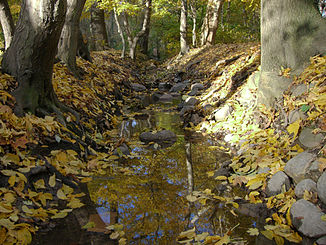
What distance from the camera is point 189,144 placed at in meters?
5.41

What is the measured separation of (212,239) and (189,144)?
9.60 ft

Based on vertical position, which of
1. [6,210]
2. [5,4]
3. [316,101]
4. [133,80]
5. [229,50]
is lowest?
[6,210]

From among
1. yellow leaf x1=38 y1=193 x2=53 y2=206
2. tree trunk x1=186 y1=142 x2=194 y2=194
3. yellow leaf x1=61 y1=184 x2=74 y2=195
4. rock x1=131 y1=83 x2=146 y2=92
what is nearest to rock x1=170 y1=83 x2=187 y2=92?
rock x1=131 y1=83 x2=146 y2=92

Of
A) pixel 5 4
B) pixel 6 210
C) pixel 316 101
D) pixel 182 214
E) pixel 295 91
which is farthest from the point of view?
pixel 5 4

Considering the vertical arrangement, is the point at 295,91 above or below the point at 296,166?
above

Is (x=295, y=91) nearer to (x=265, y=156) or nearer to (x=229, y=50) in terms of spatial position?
(x=265, y=156)

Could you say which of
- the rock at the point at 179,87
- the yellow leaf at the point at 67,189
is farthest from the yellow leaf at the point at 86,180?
the rock at the point at 179,87

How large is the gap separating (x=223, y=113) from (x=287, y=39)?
6.32ft

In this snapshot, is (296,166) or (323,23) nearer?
(296,166)

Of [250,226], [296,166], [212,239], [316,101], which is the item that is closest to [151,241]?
[212,239]

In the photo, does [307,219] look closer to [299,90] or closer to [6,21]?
[299,90]

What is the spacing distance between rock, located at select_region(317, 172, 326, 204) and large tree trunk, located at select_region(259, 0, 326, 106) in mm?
2163

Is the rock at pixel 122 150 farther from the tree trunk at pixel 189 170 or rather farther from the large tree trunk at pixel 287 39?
the large tree trunk at pixel 287 39

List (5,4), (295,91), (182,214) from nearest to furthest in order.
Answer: (182,214) < (295,91) < (5,4)
